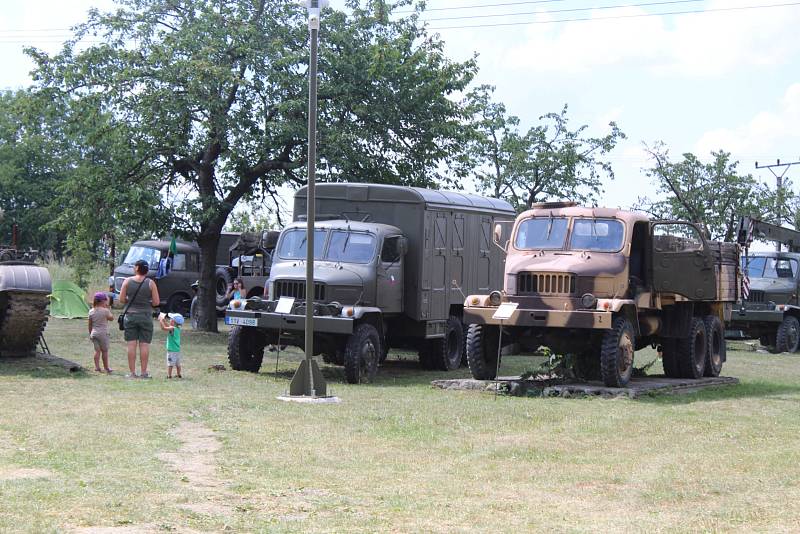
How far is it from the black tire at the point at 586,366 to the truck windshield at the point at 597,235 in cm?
154

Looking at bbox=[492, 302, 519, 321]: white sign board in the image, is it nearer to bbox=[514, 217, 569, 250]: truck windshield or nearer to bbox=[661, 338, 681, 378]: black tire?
bbox=[514, 217, 569, 250]: truck windshield

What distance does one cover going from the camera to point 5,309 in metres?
17.4

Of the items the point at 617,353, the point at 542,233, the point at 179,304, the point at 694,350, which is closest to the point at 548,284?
the point at 542,233

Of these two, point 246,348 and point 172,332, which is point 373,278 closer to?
point 246,348

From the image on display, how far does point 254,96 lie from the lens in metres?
26.6

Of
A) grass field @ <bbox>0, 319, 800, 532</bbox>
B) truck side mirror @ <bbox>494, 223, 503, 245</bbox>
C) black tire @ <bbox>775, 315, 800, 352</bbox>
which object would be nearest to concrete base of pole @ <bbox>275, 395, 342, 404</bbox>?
grass field @ <bbox>0, 319, 800, 532</bbox>

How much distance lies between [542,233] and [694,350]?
3.25 metres

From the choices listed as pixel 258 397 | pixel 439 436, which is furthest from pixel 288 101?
pixel 439 436

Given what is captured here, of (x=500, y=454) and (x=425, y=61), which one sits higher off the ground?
(x=425, y=61)

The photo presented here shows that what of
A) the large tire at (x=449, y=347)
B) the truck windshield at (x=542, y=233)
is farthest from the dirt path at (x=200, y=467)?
the large tire at (x=449, y=347)

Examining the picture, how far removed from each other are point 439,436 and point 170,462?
118 inches

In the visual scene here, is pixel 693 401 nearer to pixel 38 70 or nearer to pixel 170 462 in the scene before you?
pixel 170 462

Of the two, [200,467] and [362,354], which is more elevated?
[362,354]

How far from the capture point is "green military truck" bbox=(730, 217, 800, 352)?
28.2 m
